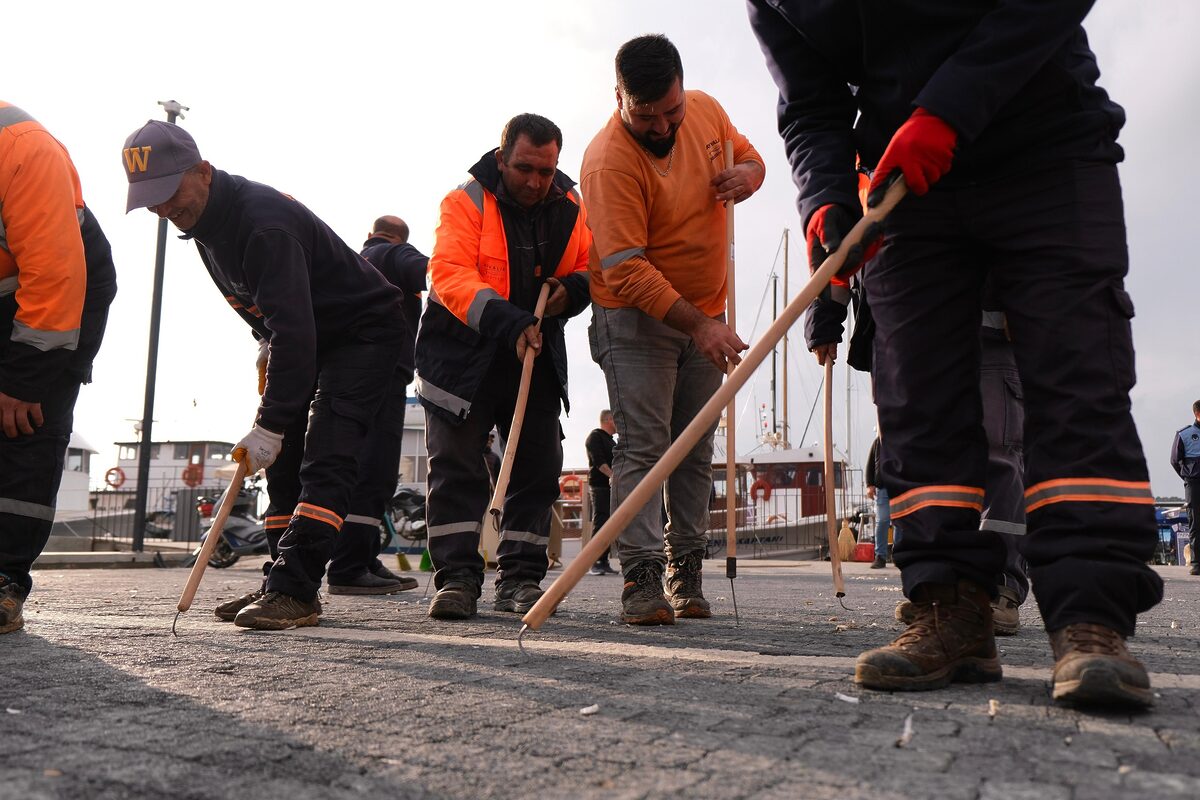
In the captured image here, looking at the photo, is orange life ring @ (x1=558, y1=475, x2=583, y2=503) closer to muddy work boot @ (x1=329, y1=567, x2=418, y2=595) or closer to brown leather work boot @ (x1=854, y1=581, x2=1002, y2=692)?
muddy work boot @ (x1=329, y1=567, x2=418, y2=595)

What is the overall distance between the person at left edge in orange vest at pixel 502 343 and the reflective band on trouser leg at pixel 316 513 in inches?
20.9

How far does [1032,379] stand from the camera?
2.19 meters

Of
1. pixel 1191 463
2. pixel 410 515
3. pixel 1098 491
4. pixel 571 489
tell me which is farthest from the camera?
pixel 571 489

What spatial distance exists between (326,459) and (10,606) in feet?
3.80

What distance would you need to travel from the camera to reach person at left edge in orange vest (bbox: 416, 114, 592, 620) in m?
4.19

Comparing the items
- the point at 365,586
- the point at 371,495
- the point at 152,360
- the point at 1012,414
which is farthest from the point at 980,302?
the point at 152,360

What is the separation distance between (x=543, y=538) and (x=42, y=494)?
77.4 inches

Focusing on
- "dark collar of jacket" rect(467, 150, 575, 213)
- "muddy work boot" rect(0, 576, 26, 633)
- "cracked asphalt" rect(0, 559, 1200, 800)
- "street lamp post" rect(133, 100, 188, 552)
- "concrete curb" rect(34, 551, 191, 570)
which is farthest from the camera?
"street lamp post" rect(133, 100, 188, 552)

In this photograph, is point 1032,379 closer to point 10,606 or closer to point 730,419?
point 730,419

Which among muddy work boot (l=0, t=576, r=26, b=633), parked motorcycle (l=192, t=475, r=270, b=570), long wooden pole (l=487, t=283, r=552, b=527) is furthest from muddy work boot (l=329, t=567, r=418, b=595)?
parked motorcycle (l=192, t=475, r=270, b=570)

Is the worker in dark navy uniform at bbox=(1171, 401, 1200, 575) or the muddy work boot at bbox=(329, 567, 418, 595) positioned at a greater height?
the worker in dark navy uniform at bbox=(1171, 401, 1200, 575)

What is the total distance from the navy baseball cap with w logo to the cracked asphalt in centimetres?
154

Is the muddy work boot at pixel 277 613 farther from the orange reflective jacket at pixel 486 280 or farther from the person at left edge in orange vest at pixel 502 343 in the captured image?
the orange reflective jacket at pixel 486 280

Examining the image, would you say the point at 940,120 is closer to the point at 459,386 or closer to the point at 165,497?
the point at 459,386
